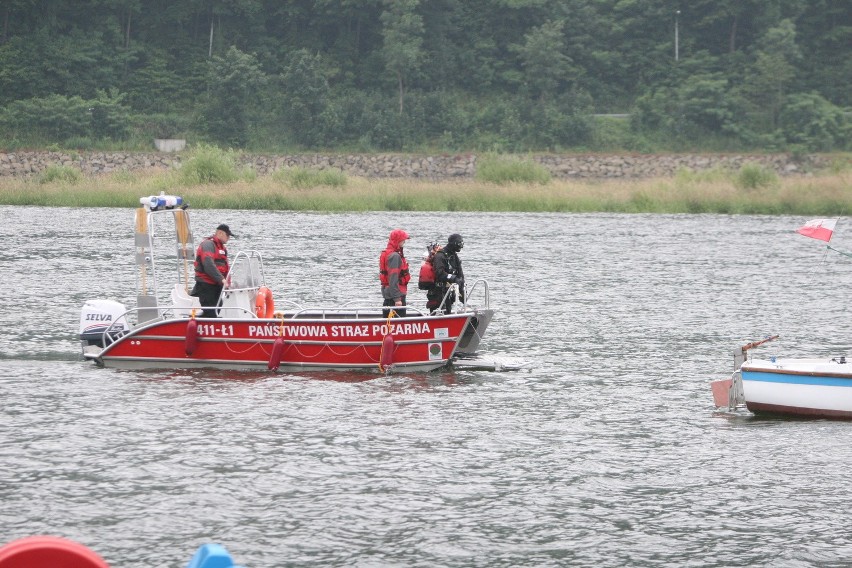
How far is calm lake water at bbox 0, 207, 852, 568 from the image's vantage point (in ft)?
43.2

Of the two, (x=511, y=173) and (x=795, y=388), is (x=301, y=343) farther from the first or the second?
(x=511, y=173)

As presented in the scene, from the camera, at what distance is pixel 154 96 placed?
95.8 m

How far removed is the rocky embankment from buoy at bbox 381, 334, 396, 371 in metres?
64.5

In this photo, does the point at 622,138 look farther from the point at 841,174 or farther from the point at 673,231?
the point at 673,231

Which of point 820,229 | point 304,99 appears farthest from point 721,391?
point 304,99

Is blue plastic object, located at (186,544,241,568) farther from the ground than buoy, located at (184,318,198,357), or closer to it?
farther from the ground

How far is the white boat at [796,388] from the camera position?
1820 centimetres

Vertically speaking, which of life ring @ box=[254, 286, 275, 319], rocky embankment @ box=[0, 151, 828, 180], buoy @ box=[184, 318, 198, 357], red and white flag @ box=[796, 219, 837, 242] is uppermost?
rocky embankment @ box=[0, 151, 828, 180]

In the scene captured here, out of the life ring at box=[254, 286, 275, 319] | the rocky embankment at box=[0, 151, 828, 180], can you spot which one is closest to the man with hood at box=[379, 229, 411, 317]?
the life ring at box=[254, 286, 275, 319]

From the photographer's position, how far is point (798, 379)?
18.3 metres

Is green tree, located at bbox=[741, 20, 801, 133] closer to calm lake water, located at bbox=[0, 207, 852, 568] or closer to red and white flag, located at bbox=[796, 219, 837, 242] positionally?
calm lake water, located at bbox=[0, 207, 852, 568]

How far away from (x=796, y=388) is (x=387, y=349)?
627 centimetres

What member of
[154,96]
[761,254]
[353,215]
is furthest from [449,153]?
[761,254]

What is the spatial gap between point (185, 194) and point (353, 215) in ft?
27.3
